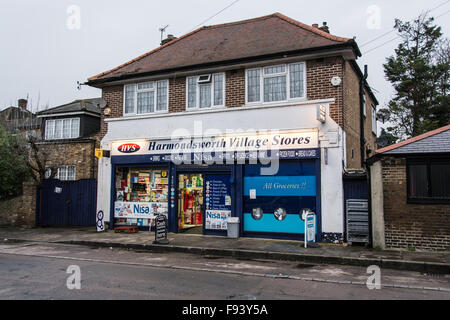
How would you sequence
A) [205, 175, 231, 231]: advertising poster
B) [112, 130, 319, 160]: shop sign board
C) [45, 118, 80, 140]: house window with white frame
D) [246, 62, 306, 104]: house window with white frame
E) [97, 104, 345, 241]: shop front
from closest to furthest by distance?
[97, 104, 345, 241]: shop front → [112, 130, 319, 160]: shop sign board → [246, 62, 306, 104]: house window with white frame → [205, 175, 231, 231]: advertising poster → [45, 118, 80, 140]: house window with white frame

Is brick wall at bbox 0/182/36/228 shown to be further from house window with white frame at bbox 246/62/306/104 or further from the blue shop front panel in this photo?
house window with white frame at bbox 246/62/306/104

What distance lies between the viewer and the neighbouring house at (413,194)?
10.3 metres

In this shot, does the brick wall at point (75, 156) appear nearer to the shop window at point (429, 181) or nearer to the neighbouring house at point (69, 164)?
the neighbouring house at point (69, 164)

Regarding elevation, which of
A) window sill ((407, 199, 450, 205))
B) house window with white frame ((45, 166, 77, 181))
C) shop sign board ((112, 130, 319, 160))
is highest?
shop sign board ((112, 130, 319, 160))

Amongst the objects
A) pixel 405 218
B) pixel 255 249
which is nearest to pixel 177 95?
pixel 255 249

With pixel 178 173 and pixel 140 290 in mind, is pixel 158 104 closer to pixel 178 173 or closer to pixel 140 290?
pixel 178 173

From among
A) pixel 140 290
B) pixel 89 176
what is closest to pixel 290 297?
pixel 140 290

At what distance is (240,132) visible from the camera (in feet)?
44.3

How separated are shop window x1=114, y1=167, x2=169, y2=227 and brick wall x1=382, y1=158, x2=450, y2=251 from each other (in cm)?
815

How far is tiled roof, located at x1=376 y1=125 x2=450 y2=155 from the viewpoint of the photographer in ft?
34.0

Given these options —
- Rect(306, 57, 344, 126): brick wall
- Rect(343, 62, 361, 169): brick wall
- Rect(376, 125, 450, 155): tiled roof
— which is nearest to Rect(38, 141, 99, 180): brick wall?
Rect(306, 57, 344, 126): brick wall

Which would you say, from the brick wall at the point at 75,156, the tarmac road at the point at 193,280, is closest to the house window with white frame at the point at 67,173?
the brick wall at the point at 75,156

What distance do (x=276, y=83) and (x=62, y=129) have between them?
47.7ft

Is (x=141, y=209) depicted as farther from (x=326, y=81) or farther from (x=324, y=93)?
(x=326, y=81)
